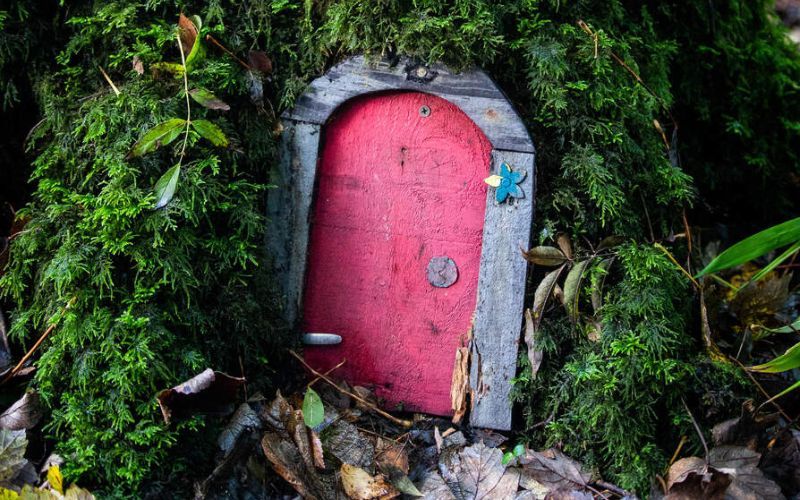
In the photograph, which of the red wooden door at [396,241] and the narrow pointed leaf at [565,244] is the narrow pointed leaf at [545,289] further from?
the red wooden door at [396,241]

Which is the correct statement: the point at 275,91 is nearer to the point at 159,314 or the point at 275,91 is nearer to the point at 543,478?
the point at 159,314

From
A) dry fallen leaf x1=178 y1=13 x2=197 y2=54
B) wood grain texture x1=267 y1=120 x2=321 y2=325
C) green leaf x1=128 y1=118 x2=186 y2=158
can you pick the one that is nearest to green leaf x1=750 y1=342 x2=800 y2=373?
wood grain texture x1=267 y1=120 x2=321 y2=325

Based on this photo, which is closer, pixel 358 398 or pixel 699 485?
pixel 699 485

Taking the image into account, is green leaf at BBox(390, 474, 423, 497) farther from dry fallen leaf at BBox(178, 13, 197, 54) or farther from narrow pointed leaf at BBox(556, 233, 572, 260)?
dry fallen leaf at BBox(178, 13, 197, 54)

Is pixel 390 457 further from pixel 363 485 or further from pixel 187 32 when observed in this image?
pixel 187 32

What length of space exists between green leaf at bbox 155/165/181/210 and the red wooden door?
55cm

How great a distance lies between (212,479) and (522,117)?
62.0 inches

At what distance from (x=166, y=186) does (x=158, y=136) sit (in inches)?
6.3

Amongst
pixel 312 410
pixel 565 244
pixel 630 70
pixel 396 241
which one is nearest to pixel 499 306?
pixel 565 244

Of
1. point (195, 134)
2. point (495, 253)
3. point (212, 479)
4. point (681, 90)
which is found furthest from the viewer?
point (681, 90)

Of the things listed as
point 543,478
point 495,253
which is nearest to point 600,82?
point 495,253

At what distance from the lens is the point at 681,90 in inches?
122

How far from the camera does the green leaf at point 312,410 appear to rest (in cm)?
227

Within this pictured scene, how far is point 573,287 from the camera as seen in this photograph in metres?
2.42
